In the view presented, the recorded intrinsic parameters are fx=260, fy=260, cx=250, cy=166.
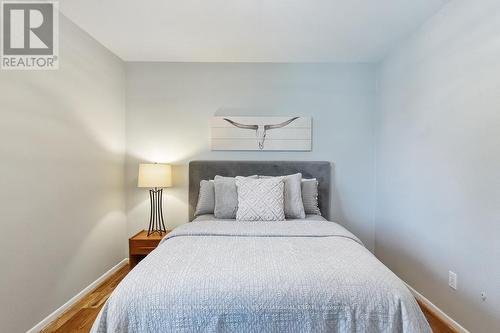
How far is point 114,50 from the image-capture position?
2.81 meters

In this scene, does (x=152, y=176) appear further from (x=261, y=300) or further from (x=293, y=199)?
(x=261, y=300)

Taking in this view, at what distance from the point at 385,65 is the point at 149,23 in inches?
97.0

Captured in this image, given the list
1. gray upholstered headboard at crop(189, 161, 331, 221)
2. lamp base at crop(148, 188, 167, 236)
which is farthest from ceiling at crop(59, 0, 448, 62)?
lamp base at crop(148, 188, 167, 236)

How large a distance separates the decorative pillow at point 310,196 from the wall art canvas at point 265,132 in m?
0.49

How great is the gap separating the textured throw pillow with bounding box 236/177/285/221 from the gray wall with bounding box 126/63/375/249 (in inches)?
26.2

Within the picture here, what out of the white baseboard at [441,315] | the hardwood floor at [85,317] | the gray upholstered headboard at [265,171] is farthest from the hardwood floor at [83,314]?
the white baseboard at [441,315]

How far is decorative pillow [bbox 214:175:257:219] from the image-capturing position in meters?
2.54

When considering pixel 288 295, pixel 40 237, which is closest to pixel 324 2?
pixel 288 295

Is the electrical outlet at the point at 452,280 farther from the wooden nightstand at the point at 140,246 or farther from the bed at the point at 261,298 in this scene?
the wooden nightstand at the point at 140,246

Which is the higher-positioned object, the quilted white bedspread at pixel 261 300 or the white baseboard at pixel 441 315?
the quilted white bedspread at pixel 261 300

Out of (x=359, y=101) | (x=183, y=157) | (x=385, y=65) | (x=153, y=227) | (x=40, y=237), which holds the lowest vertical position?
(x=153, y=227)

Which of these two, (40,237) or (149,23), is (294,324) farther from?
(149,23)

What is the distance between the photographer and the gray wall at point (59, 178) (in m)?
1.68

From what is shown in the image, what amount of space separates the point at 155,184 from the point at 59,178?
85cm
